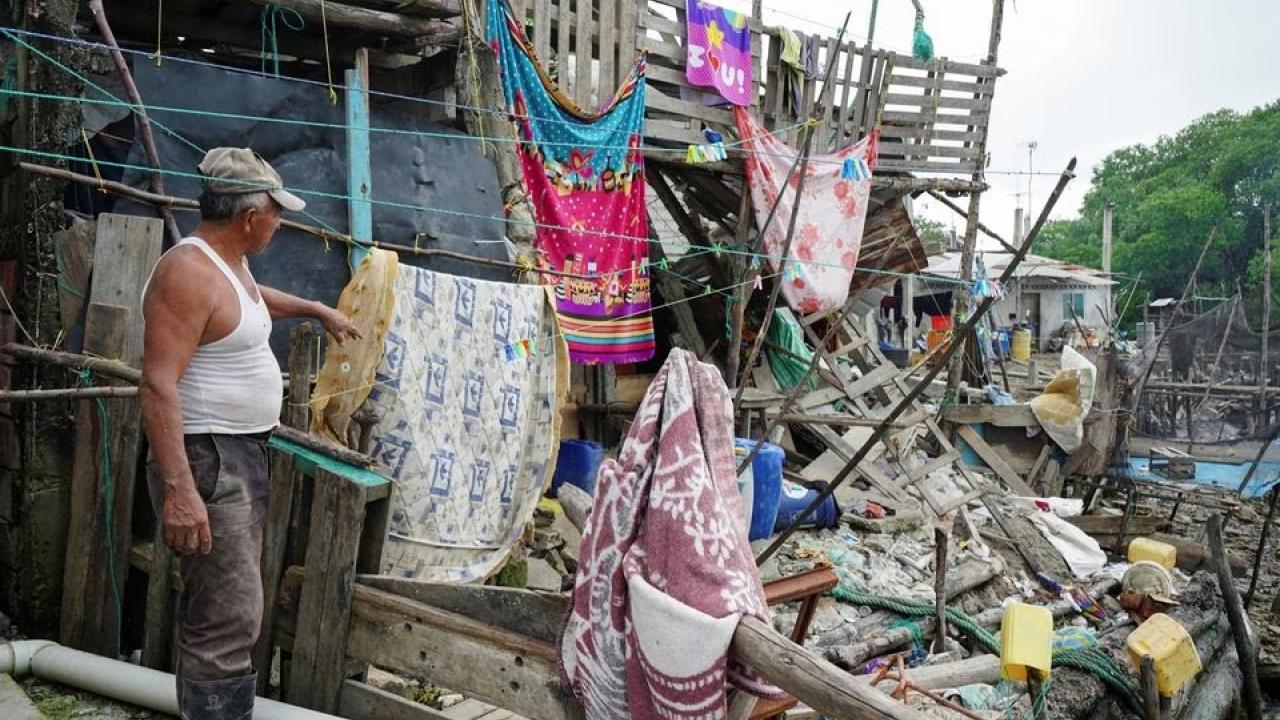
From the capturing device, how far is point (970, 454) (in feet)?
41.6

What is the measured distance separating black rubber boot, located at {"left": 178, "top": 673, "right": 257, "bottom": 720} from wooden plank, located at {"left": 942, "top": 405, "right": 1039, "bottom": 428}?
1065 cm

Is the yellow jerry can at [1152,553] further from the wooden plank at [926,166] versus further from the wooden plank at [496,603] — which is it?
the wooden plank at [496,603]

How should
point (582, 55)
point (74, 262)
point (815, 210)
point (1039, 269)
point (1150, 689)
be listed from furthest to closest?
point (1039, 269) → point (815, 210) → point (582, 55) → point (1150, 689) → point (74, 262)

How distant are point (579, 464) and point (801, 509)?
2580 mm

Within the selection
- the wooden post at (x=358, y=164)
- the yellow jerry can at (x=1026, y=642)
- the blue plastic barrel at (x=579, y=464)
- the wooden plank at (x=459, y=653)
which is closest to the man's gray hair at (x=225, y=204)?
the wooden plank at (x=459, y=653)

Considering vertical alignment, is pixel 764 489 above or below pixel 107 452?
below

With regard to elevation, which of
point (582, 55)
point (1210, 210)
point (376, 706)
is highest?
point (1210, 210)

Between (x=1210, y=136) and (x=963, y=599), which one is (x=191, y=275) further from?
(x=1210, y=136)

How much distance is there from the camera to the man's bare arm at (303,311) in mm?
3402

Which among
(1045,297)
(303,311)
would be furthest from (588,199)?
(1045,297)

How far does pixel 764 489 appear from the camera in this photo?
8.17m

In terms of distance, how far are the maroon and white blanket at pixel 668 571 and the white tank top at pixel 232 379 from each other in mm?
1267

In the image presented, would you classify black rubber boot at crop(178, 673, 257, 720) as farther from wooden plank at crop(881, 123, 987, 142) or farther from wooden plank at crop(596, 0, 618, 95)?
wooden plank at crop(881, 123, 987, 142)

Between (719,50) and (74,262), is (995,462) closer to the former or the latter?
(719,50)
